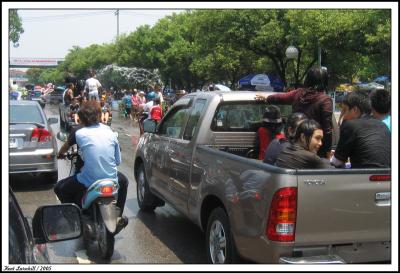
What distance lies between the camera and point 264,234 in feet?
12.3

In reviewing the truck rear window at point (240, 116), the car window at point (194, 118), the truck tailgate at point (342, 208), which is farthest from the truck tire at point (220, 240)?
the truck rear window at point (240, 116)

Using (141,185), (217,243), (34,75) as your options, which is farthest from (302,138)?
(34,75)

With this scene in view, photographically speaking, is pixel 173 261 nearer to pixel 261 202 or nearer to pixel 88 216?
pixel 88 216

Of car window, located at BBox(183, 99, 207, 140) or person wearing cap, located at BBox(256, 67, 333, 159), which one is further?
car window, located at BBox(183, 99, 207, 140)

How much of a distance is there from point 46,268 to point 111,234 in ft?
7.94

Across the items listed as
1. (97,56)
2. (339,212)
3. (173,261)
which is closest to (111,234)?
(173,261)

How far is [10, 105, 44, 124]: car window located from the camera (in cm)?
866

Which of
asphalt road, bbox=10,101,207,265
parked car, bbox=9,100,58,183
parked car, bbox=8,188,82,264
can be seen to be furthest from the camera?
parked car, bbox=9,100,58,183

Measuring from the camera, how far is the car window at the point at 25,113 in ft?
28.4

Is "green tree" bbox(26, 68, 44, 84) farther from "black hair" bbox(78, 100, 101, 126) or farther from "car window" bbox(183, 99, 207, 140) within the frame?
"black hair" bbox(78, 100, 101, 126)

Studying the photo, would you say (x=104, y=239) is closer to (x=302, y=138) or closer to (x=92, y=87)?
(x=302, y=138)

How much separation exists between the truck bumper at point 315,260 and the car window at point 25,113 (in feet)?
20.3

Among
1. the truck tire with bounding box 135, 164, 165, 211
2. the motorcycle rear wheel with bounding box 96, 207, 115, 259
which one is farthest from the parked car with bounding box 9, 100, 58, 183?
the motorcycle rear wheel with bounding box 96, 207, 115, 259

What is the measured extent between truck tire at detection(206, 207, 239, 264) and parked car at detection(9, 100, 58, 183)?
457 cm
